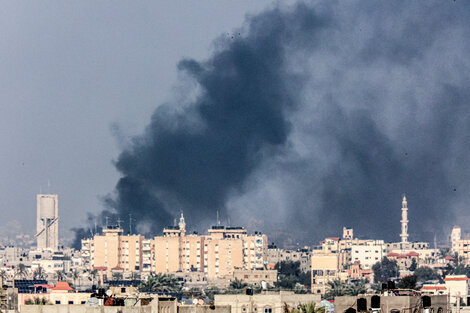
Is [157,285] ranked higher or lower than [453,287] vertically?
higher

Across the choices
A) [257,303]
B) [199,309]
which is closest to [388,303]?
[199,309]

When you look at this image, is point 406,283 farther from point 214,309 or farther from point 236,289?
point 214,309

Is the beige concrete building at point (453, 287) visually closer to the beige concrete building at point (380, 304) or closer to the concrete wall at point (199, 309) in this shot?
the concrete wall at point (199, 309)

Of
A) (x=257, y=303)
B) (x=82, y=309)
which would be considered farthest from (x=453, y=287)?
(x=82, y=309)

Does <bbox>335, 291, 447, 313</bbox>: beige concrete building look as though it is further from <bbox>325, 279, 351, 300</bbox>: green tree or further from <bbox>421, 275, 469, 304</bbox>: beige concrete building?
<bbox>325, 279, 351, 300</bbox>: green tree

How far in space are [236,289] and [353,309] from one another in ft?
472

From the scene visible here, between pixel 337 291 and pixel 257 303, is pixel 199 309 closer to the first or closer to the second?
pixel 257 303

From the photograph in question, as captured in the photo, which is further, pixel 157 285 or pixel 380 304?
pixel 157 285

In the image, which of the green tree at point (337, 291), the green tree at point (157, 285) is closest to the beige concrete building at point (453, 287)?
the green tree at point (337, 291)

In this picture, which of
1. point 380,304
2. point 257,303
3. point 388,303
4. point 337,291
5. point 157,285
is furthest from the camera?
point 157,285

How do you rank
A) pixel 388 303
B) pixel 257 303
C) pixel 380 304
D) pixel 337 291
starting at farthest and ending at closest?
1. pixel 337 291
2. pixel 257 303
3. pixel 388 303
4. pixel 380 304

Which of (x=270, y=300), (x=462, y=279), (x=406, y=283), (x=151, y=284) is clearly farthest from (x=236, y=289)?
(x=270, y=300)

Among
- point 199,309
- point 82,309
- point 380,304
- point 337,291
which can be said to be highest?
point 337,291

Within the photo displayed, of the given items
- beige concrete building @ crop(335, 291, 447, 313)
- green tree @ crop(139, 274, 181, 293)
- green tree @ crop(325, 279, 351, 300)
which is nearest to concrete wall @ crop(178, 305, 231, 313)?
beige concrete building @ crop(335, 291, 447, 313)
